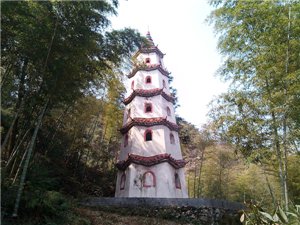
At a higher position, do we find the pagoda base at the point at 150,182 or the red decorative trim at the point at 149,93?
the red decorative trim at the point at 149,93

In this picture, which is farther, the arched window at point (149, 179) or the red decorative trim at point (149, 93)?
the red decorative trim at point (149, 93)

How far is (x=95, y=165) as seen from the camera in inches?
550

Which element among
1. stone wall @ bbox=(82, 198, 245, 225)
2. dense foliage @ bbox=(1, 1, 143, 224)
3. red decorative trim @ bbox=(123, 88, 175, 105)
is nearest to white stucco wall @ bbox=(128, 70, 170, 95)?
red decorative trim @ bbox=(123, 88, 175, 105)

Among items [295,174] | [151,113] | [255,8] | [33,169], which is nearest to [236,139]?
[255,8]

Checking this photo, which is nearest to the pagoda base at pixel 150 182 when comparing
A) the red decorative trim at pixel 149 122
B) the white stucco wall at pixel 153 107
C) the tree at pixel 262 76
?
the red decorative trim at pixel 149 122

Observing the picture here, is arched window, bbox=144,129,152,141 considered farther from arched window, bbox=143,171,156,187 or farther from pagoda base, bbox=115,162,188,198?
arched window, bbox=143,171,156,187

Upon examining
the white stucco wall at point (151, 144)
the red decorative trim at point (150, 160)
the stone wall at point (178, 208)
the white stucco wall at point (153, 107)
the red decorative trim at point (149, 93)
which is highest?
the red decorative trim at point (149, 93)

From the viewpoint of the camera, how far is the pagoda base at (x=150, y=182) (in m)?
10.8

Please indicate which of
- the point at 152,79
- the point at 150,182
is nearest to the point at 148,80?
the point at 152,79

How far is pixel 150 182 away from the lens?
11.0m

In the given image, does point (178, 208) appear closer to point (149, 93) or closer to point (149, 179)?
point (149, 179)

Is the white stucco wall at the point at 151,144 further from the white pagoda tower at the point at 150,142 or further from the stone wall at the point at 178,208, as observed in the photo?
the stone wall at the point at 178,208

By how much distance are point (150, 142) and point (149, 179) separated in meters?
1.50

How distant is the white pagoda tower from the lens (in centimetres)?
1095
